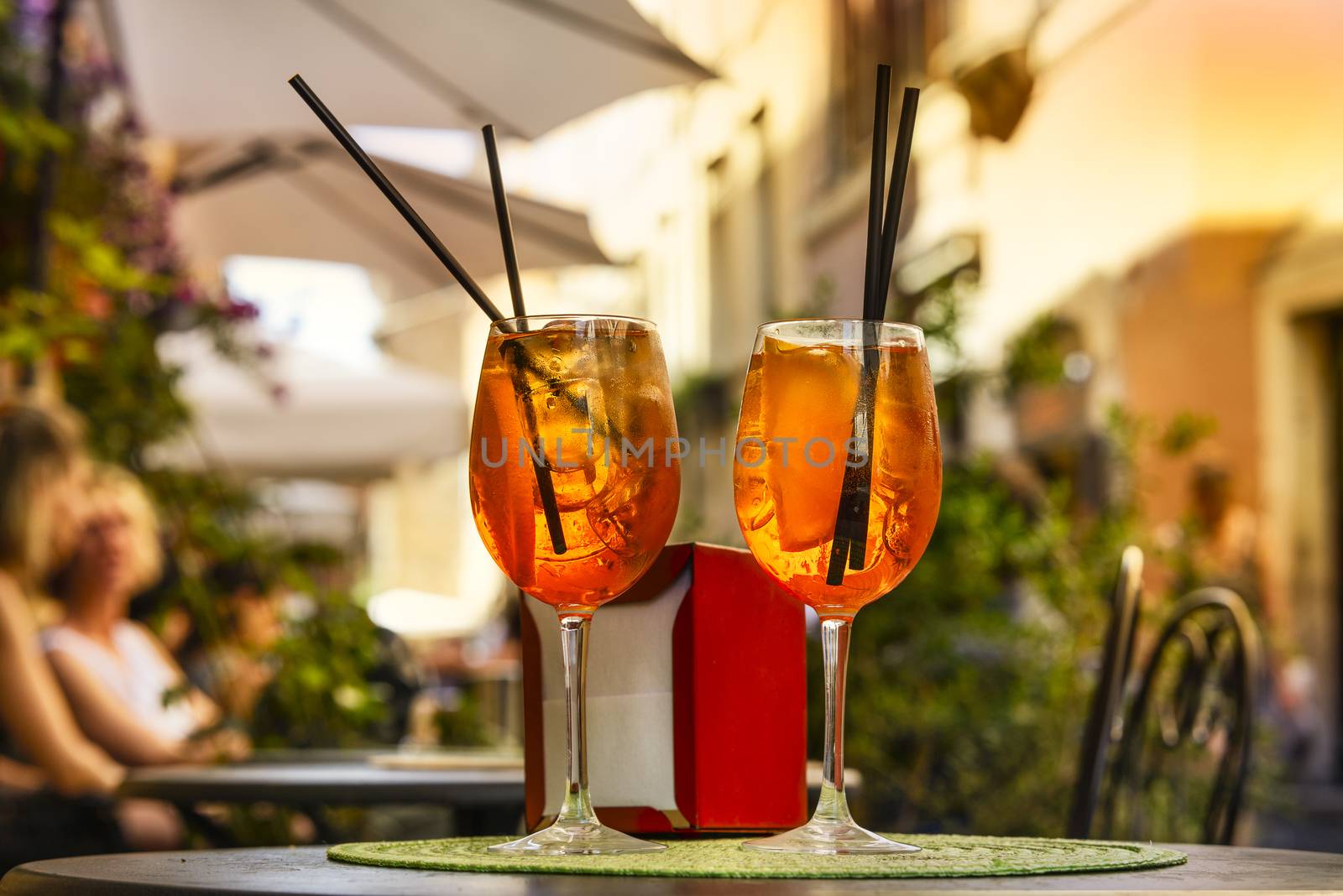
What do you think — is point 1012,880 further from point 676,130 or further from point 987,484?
point 676,130

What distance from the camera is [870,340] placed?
91cm

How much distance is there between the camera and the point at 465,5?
3637mm

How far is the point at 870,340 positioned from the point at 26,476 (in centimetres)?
284

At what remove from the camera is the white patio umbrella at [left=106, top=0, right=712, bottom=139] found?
12.0 feet

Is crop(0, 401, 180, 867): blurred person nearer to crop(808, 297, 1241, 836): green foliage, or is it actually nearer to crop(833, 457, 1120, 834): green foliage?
crop(808, 297, 1241, 836): green foliage

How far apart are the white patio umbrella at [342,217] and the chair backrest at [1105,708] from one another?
2.99 metres

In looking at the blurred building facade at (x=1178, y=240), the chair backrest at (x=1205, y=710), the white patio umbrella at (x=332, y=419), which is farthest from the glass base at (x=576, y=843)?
the white patio umbrella at (x=332, y=419)

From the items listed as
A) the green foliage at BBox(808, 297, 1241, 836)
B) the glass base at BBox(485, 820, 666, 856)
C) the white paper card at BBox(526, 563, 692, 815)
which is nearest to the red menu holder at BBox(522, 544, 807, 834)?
the white paper card at BBox(526, 563, 692, 815)

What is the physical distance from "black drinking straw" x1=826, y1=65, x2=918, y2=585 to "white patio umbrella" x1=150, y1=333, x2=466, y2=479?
686 cm

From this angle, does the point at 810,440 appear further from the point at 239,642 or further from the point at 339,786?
the point at 239,642

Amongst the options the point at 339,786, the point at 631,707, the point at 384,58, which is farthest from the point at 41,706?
the point at 631,707

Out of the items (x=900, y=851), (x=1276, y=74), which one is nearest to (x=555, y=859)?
(x=900, y=851)

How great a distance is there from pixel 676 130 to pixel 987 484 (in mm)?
13287

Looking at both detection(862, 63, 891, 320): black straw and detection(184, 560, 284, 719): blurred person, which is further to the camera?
detection(184, 560, 284, 719): blurred person
